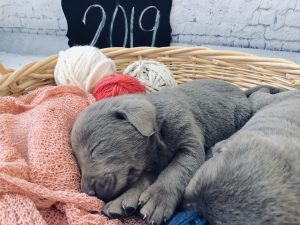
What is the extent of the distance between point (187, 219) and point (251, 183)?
0.23 m

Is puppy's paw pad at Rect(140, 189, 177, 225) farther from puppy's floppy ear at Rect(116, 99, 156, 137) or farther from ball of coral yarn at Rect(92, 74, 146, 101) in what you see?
ball of coral yarn at Rect(92, 74, 146, 101)

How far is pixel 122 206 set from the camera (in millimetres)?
1242

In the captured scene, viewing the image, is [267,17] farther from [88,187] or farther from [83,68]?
[88,187]

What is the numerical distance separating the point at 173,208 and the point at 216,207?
23cm

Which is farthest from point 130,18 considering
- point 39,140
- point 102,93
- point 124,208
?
point 124,208

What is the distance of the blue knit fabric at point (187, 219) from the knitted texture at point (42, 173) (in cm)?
15

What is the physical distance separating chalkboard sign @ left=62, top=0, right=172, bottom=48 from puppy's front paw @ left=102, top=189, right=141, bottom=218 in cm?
170

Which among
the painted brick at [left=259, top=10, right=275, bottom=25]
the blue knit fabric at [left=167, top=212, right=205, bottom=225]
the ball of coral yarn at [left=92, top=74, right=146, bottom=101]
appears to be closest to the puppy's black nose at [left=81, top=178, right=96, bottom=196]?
the blue knit fabric at [left=167, top=212, right=205, bottom=225]

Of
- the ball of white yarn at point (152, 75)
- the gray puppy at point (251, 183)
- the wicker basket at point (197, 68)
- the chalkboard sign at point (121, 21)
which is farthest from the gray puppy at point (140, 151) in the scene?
the chalkboard sign at point (121, 21)

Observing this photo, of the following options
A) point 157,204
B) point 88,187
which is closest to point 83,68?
point 88,187

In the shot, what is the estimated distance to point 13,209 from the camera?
1.14m

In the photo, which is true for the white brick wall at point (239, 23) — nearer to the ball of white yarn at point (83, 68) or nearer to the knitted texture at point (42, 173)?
the ball of white yarn at point (83, 68)

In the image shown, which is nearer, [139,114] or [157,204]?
[157,204]

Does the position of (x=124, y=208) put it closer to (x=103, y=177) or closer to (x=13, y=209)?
(x=103, y=177)
